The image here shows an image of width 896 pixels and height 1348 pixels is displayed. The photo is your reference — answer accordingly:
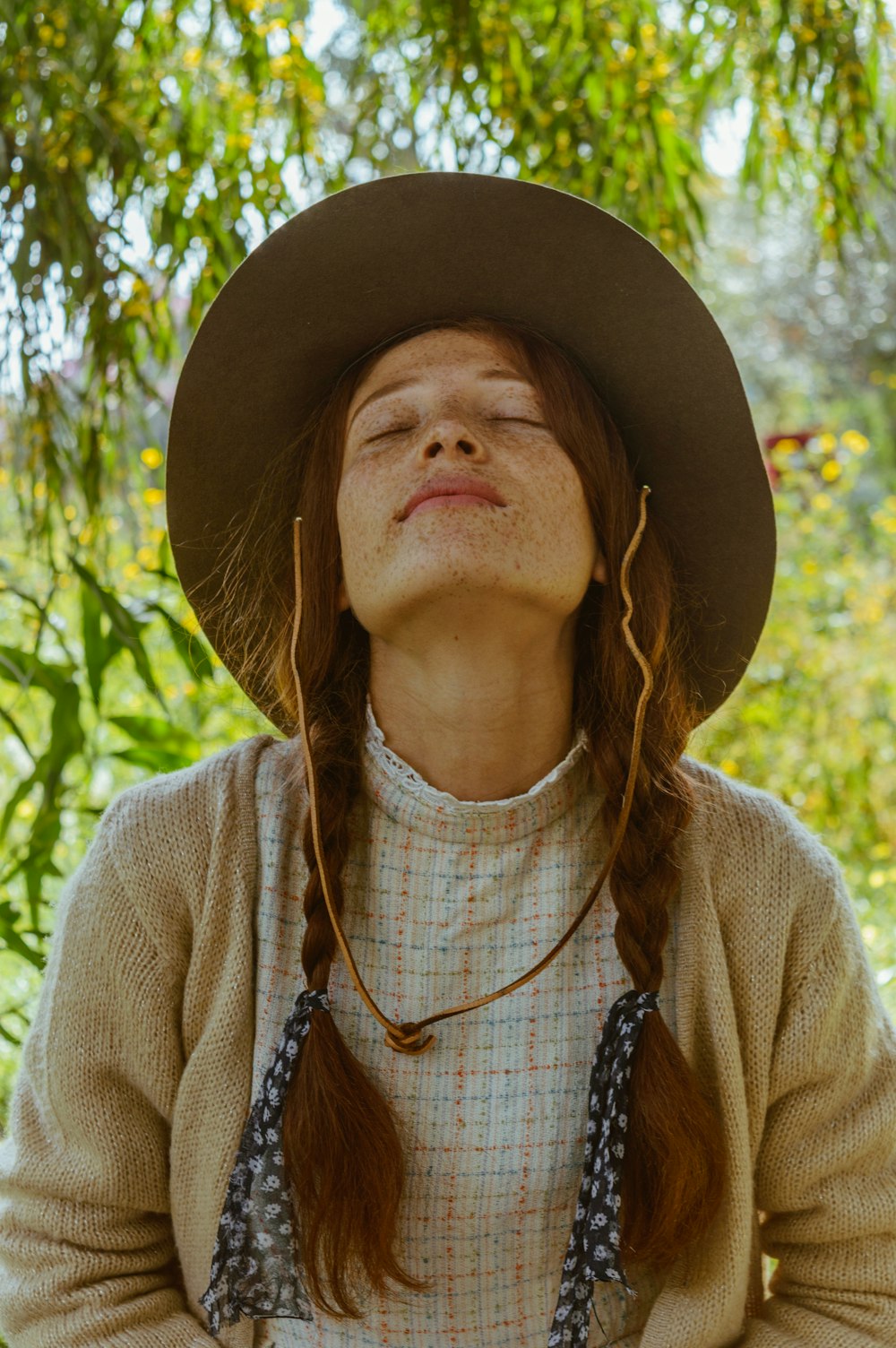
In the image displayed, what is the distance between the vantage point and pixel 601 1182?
4.20 feet

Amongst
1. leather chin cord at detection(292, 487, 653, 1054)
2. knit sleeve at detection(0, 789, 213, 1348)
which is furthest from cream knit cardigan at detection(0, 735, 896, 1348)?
leather chin cord at detection(292, 487, 653, 1054)

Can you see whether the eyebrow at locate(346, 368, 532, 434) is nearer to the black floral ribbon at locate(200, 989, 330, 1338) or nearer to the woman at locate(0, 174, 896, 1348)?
the woman at locate(0, 174, 896, 1348)

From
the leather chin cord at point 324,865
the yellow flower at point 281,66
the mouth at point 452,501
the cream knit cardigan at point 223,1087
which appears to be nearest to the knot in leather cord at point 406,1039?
the leather chin cord at point 324,865

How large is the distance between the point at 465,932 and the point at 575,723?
30 centimetres

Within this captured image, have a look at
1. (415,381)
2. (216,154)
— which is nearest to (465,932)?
(415,381)

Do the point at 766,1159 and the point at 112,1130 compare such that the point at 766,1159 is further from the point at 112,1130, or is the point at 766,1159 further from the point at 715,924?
the point at 112,1130

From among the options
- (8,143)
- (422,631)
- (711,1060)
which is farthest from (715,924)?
(8,143)

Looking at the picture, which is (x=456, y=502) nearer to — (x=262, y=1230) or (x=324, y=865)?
(x=324, y=865)

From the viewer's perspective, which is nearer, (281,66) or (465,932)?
(465,932)

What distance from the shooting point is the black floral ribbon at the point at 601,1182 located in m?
1.26

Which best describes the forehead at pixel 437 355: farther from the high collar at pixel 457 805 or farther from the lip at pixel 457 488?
the high collar at pixel 457 805

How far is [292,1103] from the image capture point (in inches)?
50.9

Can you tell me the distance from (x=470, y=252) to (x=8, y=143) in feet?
3.46

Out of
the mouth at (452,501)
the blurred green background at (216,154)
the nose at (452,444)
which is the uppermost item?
the blurred green background at (216,154)
